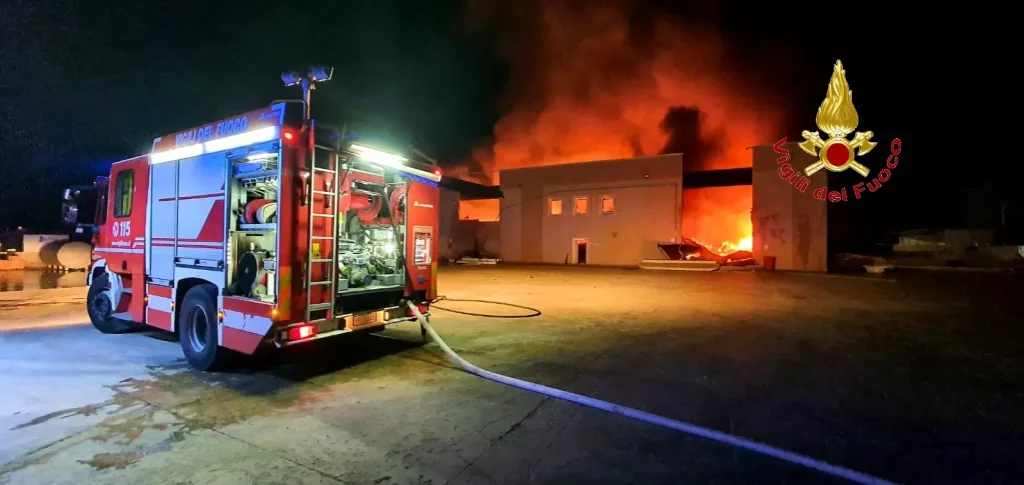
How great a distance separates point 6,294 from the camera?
13.3 m

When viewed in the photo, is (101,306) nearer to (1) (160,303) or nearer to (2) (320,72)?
(1) (160,303)

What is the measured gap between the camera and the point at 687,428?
4262 millimetres

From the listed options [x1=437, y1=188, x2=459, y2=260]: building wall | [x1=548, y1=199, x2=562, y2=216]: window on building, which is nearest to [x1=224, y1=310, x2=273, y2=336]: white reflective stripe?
[x1=437, y1=188, x2=459, y2=260]: building wall

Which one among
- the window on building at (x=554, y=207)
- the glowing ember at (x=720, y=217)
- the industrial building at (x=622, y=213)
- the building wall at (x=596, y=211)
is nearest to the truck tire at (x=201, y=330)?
the industrial building at (x=622, y=213)

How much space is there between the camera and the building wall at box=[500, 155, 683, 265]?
2683 cm

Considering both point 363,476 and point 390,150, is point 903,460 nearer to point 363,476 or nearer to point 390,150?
point 363,476

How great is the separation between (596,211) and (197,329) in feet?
80.0

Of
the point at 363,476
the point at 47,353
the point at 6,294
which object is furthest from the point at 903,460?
the point at 6,294

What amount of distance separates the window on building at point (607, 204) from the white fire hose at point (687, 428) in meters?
23.3

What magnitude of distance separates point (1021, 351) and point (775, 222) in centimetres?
1807

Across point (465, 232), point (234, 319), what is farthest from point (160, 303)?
point (465, 232)

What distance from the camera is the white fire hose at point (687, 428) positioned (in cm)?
348

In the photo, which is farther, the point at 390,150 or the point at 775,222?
the point at 775,222

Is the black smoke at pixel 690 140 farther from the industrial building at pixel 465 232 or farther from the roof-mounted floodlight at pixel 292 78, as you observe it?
the roof-mounted floodlight at pixel 292 78
